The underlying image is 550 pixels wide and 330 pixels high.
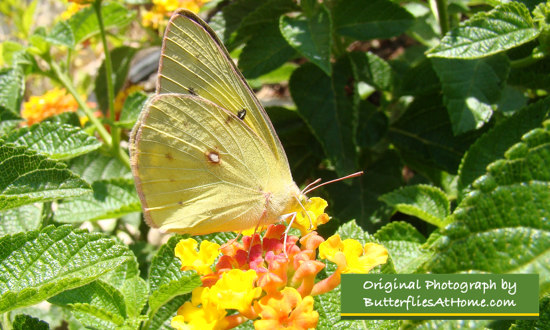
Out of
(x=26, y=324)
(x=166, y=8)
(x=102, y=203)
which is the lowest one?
(x=26, y=324)

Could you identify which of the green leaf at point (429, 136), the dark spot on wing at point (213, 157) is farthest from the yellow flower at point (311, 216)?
the green leaf at point (429, 136)

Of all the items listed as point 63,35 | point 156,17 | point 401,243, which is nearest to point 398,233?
point 401,243

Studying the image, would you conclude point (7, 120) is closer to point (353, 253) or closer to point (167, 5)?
point (167, 5)

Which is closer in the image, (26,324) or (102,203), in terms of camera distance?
(26,324)

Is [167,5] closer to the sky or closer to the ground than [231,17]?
closer to the sky

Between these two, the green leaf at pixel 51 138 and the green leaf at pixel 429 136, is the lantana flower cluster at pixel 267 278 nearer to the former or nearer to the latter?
the green leaf at pixel 51 138

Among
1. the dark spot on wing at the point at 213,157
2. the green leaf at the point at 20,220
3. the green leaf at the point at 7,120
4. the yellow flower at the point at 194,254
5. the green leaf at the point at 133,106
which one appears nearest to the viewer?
the yellow flower at the point at 194,254
